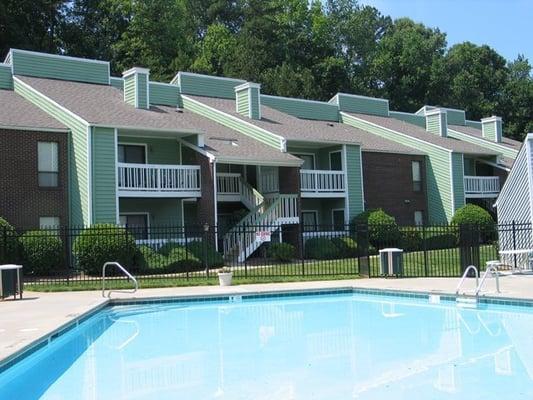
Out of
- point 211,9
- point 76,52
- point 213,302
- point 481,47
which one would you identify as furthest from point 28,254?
point 481,47

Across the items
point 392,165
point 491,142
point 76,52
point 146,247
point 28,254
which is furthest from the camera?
point 76,52

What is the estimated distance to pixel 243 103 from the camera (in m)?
35.8

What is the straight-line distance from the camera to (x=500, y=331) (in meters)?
12.5

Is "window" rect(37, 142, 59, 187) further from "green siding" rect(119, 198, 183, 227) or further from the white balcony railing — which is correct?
the white balcony railing

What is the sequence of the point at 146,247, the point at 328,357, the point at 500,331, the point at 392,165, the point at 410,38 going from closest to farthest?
the point at 328,357 < the point at 500,331 < the point at 146,247 < the point at 392,165 < the point at 410,38

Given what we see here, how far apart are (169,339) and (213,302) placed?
4990 mm

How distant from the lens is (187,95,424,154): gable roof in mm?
33156

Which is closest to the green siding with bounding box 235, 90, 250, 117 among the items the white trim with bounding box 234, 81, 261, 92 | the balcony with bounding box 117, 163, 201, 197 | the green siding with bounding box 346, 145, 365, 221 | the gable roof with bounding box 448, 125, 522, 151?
the white trim with bounding box 234, 81, 261, 92

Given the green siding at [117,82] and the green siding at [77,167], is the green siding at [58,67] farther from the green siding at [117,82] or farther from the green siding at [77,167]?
the green siding at [77,167]

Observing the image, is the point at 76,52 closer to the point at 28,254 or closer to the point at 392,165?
the point at 392,165

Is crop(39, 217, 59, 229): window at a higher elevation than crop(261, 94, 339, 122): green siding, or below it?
below

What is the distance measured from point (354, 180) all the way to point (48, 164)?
50.0 ft

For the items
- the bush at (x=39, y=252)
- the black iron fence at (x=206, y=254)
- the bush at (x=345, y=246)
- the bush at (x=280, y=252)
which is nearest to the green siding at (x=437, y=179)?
the black iron fence at (x=206, y=254)

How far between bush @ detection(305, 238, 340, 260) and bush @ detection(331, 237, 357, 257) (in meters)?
0.31
